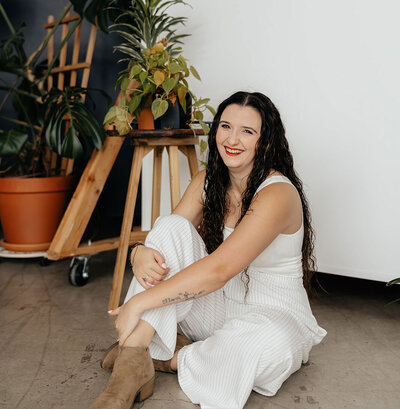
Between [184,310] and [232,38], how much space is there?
1.32 m

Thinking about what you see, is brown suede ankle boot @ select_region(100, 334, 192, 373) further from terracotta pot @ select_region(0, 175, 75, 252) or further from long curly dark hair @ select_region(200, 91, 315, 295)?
terracotta pot @ select_region(0, 175, 75, 252)

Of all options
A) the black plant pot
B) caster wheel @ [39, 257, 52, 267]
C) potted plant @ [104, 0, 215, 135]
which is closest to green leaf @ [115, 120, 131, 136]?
potted plant @ [104, 0, 215, 135]

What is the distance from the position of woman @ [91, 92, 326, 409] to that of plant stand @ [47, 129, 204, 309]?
34 centimetres

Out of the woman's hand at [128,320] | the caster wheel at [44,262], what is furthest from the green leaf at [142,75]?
the caster wheel at [44,262]

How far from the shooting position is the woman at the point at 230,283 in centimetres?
114

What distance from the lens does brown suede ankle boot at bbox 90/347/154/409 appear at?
41.5 inches

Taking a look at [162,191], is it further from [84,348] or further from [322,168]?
[84,348]

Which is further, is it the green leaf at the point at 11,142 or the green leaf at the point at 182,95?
the green leaf at the point at 11,142

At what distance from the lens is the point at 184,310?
4.17ft

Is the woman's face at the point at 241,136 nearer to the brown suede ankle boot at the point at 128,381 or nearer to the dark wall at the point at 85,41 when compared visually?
the brown suede ankle boot at the point at 128,381

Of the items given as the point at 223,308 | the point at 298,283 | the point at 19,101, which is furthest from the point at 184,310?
the point at 19,101

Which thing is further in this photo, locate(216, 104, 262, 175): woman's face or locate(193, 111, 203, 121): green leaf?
locate(193, 111, 203, 121): green leaf

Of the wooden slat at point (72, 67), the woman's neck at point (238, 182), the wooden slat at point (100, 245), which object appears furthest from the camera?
the wooden slat at point (72, 67)

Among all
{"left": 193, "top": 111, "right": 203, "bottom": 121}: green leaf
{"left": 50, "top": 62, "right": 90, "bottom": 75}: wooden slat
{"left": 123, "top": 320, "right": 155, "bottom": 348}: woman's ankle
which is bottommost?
{"left": 123, "top": 320, "right": 155, "bottom": 348}: woman's ankle
